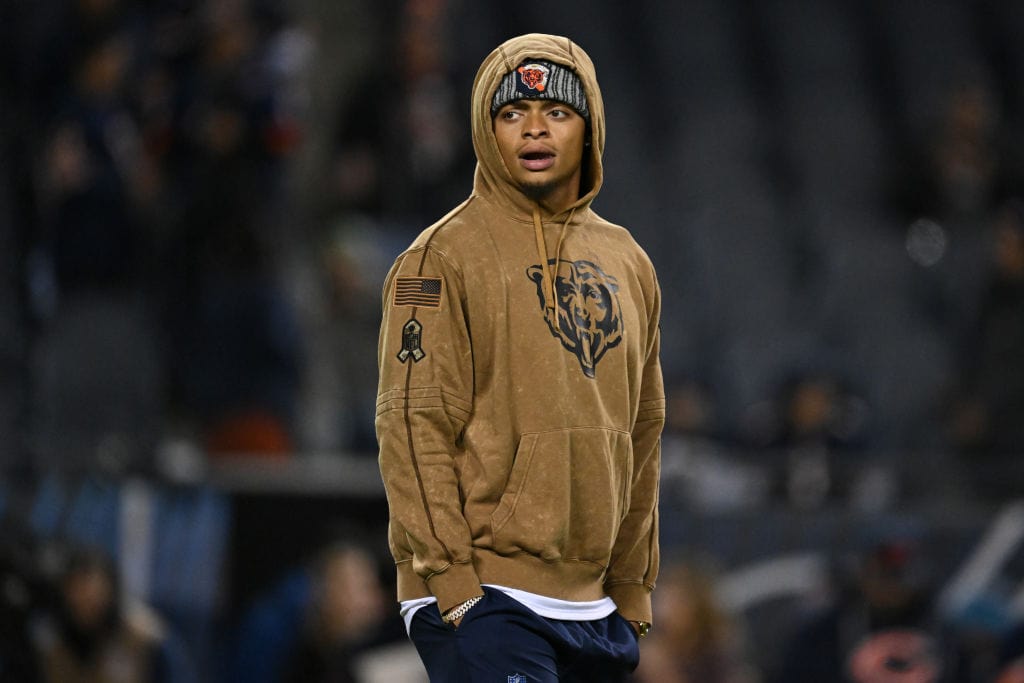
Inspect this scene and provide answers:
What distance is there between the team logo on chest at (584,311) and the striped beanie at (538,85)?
13.7 inches

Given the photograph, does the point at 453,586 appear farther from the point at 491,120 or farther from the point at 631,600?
the point at 491,120

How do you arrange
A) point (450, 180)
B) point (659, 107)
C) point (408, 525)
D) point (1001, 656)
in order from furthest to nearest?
point (659, 107)
point (450, 180)
point (1001, 656)
point (408, 525)

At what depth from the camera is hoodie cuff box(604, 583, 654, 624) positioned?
381cm

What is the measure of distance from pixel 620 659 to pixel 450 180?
603cm

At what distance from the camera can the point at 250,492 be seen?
6922mm

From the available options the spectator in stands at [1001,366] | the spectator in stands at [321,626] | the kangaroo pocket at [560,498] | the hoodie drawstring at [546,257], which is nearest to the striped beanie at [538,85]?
the hoodie drawstring at [546,257]

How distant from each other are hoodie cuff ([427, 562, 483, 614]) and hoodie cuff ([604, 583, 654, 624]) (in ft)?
1.47

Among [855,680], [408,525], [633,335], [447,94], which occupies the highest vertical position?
[447,94]

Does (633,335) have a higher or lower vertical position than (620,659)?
higher

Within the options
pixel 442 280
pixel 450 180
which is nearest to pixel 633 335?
pixel 442 280

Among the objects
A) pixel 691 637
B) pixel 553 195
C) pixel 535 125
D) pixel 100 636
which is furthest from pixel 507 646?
pixel 691 637

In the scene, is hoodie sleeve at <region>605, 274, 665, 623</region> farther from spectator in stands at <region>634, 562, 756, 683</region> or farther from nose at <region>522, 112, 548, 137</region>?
spectator in stands at <region>634, 562, 756, 683</region>

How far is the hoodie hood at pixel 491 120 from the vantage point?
365 cm

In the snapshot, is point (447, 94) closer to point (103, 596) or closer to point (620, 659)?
point (103, 596)
